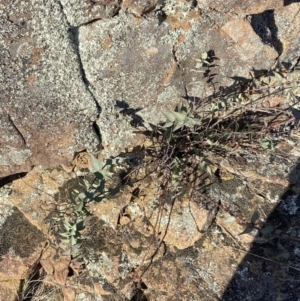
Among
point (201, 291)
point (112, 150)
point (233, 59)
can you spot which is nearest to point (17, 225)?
point (112, 150)

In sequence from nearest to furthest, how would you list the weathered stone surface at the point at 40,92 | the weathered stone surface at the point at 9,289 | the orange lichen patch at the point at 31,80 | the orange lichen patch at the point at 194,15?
the weathered stone surface at the point at 40,92
the orange lichen patch at the point at 31,80
the orange lichen patch at the point at 194,15
the weathered stone surface at the point at 9,289

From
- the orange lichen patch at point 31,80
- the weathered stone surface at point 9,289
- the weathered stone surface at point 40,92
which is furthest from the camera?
the weathered stone surface at point 9,289

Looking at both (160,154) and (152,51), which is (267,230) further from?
(152,51)

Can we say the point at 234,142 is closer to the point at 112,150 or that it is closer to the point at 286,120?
the point at 286,120

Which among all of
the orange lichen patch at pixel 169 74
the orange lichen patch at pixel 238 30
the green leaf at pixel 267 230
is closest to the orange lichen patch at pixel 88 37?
the orange lichen patch at pixel 169 74

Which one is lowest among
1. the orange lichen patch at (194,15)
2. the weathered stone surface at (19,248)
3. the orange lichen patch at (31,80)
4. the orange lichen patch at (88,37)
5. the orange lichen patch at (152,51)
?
the weathered stone surface at (19,248)

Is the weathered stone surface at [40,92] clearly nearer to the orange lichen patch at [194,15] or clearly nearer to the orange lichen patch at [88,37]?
the orange lichen patch at [88,37]

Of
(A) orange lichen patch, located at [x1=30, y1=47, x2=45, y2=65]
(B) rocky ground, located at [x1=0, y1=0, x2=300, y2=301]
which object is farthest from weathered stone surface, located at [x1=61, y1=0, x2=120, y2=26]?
(A) orange lichen patch, located at [x1=30, y1=47, x2=45, y2=65]
